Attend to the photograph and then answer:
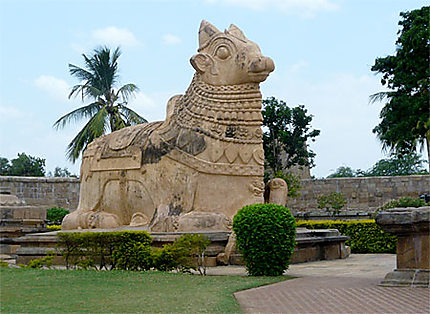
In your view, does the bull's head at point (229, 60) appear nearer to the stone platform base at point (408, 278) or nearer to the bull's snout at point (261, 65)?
the bull's snout at point (261, 65)

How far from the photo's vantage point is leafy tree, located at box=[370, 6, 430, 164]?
20283 mm

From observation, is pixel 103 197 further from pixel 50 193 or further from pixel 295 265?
pixel 50 193

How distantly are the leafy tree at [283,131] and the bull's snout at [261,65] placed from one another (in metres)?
13.5

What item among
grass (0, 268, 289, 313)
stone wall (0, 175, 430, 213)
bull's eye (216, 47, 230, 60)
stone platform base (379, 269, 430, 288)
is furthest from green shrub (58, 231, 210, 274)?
stone wall (0, 175, 430, 213)

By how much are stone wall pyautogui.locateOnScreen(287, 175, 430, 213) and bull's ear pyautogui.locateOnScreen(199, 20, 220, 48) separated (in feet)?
48.1

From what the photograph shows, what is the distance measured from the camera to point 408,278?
668 cm

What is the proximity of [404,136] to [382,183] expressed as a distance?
9.89ft

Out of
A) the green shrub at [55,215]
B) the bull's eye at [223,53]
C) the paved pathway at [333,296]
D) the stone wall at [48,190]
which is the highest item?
the bull's eye at [223,53]

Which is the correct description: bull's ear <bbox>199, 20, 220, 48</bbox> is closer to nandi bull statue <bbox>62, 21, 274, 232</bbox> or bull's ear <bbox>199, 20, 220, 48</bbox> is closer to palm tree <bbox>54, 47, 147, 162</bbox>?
nandi bull statue <bbox>62, 21, 274, 232</bbox>

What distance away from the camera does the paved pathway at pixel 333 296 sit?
5352 millimetres

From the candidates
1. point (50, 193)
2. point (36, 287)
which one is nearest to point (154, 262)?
point (36, 287)

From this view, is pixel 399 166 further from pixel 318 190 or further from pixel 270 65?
pixel 270 65

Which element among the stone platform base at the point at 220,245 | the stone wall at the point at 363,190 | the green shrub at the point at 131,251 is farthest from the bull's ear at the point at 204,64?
the stone wall at the point at 363,190

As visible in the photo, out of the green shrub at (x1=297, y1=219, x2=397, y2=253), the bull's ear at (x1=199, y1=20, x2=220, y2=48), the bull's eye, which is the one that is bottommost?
the green shrub at (x1=297, y1=219, x2=397, y2=253)
